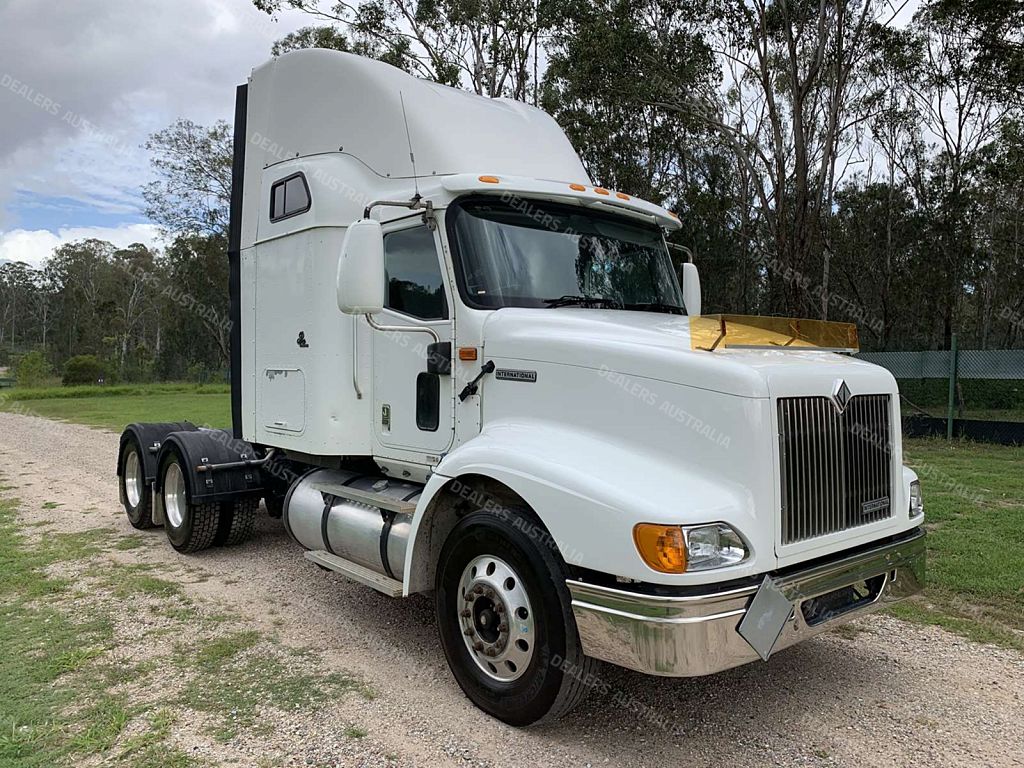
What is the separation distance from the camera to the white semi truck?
3.47 metres

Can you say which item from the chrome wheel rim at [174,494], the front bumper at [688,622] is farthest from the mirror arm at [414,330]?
the chrome wheel rim at [174,494]

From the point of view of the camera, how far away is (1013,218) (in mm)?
35500

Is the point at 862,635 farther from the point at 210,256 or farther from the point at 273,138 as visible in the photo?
the point at 210,256

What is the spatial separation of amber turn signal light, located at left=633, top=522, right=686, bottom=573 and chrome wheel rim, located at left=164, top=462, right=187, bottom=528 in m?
5.47

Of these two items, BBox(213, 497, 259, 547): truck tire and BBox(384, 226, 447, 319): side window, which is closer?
BBox(384, 226, 447, 319): side window

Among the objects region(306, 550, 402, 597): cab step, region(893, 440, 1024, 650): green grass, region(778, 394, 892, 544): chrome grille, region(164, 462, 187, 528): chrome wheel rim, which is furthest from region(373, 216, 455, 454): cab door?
region(893, 440, 1024, 650): green grass

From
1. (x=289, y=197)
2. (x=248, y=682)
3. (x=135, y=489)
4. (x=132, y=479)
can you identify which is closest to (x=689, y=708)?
(x=248, y=682)

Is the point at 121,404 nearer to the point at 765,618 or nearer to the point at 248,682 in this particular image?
the point at 248,682

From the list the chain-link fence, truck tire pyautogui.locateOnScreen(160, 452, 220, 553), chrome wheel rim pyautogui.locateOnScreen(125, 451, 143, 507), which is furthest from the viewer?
the chain-link fence

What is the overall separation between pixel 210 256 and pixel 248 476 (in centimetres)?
3963

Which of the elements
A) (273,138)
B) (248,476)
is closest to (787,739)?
(248,476)

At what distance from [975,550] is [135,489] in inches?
329

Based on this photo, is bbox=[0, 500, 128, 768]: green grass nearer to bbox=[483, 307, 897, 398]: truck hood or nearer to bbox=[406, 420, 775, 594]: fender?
bbox=[406, 420, 775, 594]: fender

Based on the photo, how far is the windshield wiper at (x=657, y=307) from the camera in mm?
5164
